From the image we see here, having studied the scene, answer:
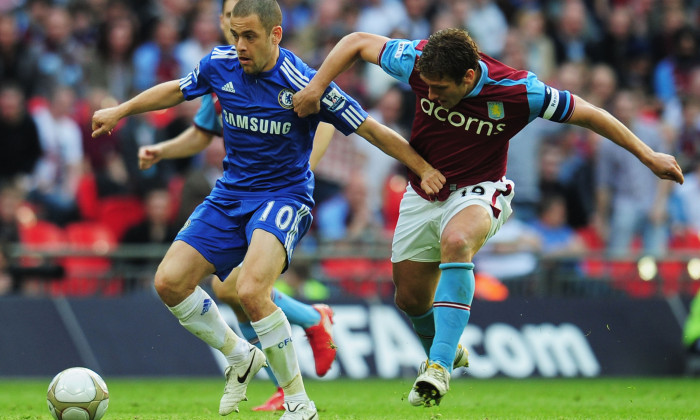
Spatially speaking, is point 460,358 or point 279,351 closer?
point 279,351

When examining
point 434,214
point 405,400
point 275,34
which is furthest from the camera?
point 405,400

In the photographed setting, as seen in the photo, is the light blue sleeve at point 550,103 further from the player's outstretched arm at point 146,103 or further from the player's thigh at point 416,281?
the player's outstretched arm at point 146,103

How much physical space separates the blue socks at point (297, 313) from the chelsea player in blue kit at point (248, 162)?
0.86 metres

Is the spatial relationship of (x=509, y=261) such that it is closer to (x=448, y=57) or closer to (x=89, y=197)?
(x=89, y=197)

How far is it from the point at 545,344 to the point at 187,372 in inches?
155

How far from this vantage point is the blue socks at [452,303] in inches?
293

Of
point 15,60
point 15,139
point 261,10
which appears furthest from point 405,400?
point 15,60

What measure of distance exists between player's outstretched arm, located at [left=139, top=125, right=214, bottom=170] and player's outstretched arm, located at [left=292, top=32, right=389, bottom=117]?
167cm

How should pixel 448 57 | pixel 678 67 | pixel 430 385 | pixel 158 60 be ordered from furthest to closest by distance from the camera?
pixel 678 67 < pixel 158 60 < pixel 448 57 < pixel 430 385

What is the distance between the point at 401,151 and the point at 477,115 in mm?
573

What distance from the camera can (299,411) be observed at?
7148 mm

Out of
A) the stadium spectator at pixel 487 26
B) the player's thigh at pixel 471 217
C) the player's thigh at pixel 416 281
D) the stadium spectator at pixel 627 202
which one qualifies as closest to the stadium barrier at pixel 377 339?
the stadium spectator at pixel 627 202

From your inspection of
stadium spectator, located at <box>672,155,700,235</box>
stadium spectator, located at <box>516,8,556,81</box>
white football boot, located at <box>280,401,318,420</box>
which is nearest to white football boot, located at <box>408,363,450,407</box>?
white football boot, located at <box>280,401,318,420</box>

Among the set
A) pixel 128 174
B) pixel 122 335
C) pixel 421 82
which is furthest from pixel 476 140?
pixel 128 174
